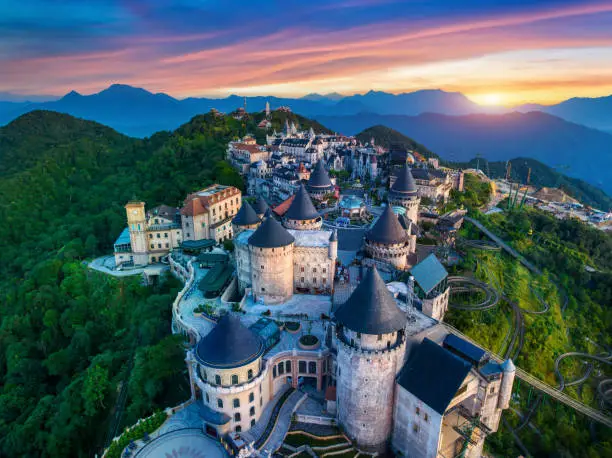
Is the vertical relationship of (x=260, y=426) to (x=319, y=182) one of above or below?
below

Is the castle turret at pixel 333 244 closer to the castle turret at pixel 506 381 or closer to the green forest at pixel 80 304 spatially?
the green forest at pixel 80 304

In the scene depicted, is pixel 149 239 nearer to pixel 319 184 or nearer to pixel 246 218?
pixel 246 218

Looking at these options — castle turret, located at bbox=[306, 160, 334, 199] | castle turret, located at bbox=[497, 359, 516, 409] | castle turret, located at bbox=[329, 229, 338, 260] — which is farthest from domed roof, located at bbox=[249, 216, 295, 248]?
castle turret, located at bbox=[306, 160, 334, 199]

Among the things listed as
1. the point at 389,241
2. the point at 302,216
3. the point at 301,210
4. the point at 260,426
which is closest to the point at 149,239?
the point at 301,210

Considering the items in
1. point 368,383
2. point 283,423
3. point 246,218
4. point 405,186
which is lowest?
point 283,423

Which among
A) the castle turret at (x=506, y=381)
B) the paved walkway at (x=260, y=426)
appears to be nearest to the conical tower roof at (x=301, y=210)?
the paved walkway at (x=260, y=426)

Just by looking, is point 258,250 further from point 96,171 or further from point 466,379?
point 96,171
